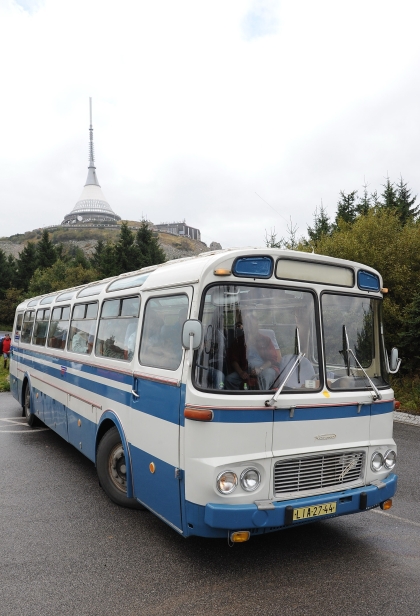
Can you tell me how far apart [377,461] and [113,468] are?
302 centimetres

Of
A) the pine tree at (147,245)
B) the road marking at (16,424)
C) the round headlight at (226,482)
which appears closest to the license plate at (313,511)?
the round headlight at (226,482)

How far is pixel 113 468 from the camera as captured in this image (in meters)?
6.23

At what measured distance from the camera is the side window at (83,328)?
24.5ft

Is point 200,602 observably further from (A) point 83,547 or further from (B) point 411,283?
(B) point 411,283

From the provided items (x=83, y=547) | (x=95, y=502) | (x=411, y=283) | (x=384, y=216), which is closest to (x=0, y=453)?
(x=95, y=502)

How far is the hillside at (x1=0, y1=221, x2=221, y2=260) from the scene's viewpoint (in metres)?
138

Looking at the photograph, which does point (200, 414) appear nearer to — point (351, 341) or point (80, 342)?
point (351, 341)

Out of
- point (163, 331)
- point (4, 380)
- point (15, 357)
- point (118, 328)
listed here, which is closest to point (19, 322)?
point (15, 357)

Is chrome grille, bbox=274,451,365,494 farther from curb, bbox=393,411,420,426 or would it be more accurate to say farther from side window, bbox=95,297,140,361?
curb, bbox=393,411,420,426

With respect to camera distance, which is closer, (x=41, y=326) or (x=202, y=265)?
(x=202, y=265)

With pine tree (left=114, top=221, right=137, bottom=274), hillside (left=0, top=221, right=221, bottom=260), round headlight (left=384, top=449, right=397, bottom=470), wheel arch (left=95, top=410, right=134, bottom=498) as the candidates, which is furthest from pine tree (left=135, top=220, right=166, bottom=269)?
hillside (left=0, top=221, right=221, bottom=260)

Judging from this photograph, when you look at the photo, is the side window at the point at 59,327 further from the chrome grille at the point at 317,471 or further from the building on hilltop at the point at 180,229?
the building on hilltop at the point at 180,229

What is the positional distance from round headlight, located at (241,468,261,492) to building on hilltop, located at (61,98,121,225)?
537 feet

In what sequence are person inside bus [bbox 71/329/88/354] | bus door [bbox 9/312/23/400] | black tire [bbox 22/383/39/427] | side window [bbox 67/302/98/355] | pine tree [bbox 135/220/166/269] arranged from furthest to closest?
pine tree [bbox 135/220/166/269], bus door [bbox 9/312/23/400], black tire [bbox 22/383/39/427], person inside bus [bbox 71/329/88/354], side window [bbox 67/302/98/355]
